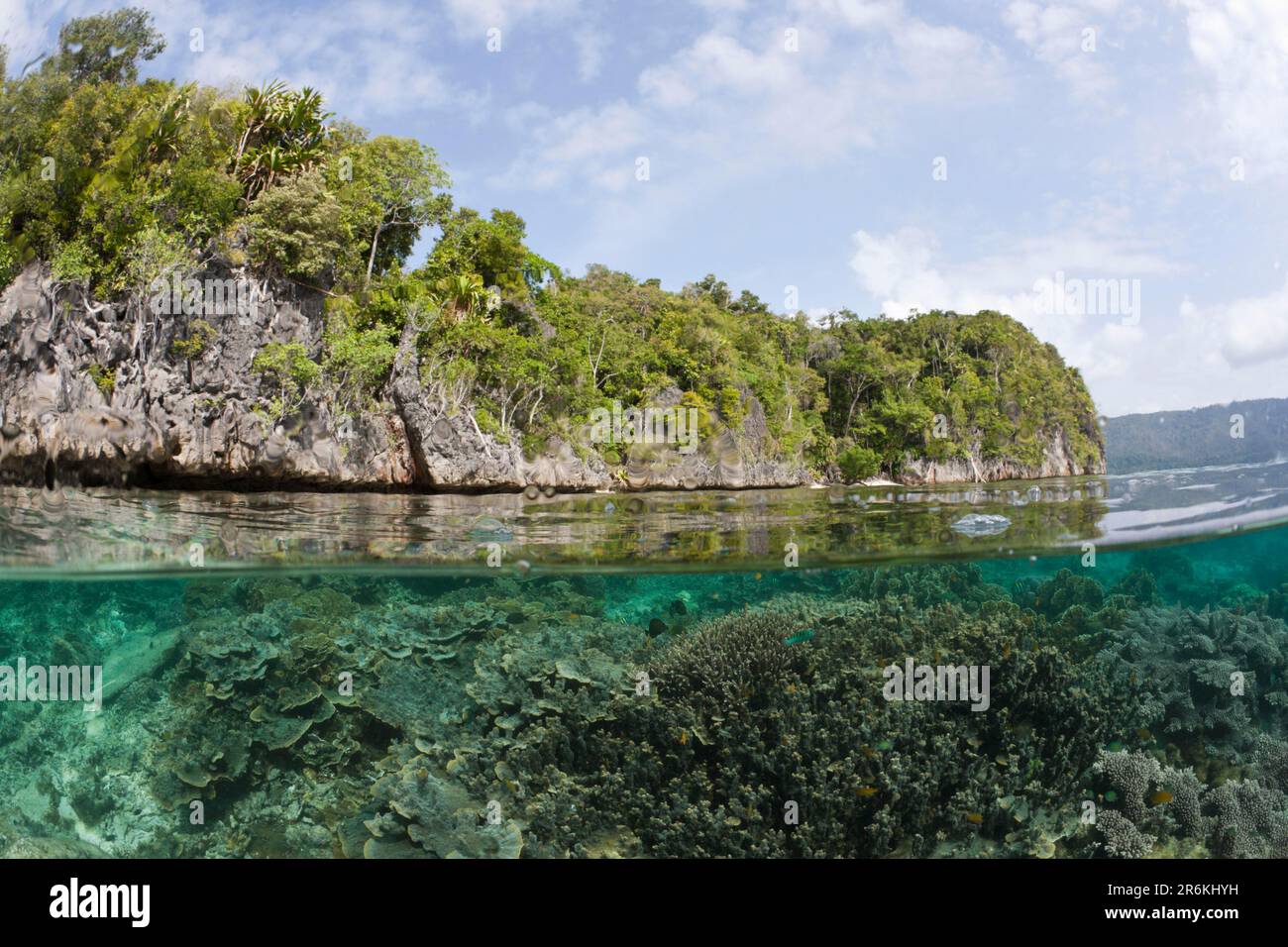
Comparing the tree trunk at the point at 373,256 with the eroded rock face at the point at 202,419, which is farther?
the tree trunk at the point at 373,256

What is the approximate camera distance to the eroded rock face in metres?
12.0

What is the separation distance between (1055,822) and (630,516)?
28.8 feet

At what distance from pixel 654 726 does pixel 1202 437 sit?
49.1ft

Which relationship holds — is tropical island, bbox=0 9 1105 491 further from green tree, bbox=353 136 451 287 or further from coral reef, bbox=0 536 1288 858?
coral reef, bbox=0 536 1288 858

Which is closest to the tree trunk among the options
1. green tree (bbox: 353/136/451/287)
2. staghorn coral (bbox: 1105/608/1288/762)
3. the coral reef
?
green tree (bbox: 353/136/451/287)

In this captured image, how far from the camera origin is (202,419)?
1590 cm

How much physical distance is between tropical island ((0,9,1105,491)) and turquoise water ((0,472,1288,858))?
410cm

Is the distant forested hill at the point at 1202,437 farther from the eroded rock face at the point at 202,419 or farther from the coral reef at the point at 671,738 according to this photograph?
the eroded rock face at the point at 202,419

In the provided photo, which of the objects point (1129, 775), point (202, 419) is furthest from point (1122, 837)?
point (202, 419)

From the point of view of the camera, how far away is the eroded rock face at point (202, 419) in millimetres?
11984

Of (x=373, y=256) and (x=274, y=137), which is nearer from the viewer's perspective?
(x=274, y=137)

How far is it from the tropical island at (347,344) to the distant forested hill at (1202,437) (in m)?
13.3

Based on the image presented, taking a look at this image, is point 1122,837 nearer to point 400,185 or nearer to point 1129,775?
point 1129,775

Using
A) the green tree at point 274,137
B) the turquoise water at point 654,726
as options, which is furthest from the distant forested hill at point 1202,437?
the green tree at point 274,137
